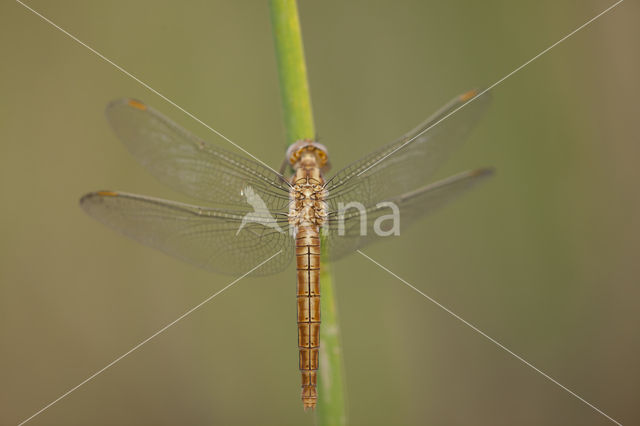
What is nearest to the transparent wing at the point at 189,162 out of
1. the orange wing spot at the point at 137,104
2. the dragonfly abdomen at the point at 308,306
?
the orange wing spot at the point at 137,104

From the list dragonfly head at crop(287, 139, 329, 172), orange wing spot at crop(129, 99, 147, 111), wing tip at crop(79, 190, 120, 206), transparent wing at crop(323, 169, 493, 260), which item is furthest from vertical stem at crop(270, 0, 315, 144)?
wing tip at crop(79, 190, 120, 206)

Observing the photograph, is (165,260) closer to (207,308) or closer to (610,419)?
(207,308)

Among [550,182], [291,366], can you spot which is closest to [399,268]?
[291,366]

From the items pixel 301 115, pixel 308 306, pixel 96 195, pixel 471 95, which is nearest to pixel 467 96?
pixel 471 95

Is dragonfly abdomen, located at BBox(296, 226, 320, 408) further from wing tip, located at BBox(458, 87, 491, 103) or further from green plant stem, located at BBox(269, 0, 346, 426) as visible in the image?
wing tip, located at BBox(458, 87, 491, 103)

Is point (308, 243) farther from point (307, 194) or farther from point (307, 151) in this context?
point (307, 151)

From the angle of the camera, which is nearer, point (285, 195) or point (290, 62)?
point (290, 62)

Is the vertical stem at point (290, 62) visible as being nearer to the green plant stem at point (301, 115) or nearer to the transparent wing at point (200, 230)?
the green plant stem at point (301, 115)
